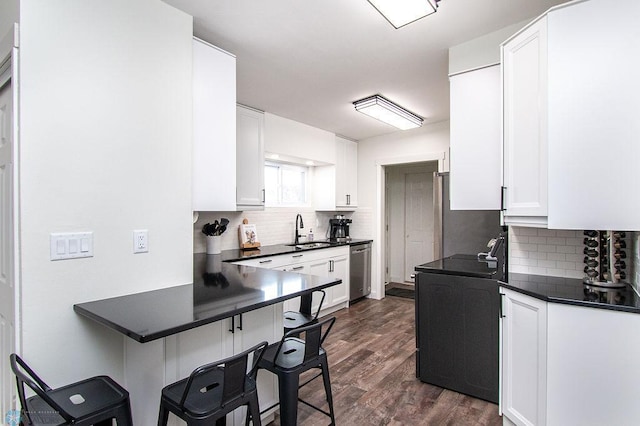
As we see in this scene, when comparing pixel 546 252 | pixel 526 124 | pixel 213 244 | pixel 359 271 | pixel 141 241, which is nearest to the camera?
pixel 141 241

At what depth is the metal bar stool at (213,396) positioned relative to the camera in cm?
120

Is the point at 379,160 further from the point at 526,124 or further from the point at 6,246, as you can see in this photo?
the point at 6,246

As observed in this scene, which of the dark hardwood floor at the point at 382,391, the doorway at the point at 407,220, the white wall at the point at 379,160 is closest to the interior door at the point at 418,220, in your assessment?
the doorway at the point at 407,220

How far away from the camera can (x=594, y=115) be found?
1562 millimetres

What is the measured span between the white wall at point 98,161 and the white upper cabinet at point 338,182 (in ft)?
10.0

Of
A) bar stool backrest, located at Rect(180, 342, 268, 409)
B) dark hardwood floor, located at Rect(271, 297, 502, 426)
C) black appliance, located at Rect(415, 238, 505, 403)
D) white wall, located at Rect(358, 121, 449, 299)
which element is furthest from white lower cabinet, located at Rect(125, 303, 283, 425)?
white wall, located at Rect(358, 121, 449, 299)

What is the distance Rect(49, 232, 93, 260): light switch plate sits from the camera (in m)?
1.45

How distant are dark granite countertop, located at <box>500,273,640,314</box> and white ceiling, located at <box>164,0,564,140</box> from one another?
164 centimetres

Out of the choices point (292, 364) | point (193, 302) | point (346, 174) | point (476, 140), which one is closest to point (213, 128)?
point (193, 302)

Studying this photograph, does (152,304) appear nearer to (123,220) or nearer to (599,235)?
(123,220)

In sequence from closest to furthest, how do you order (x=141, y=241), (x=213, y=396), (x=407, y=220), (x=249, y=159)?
(x=213, y=396), (x=141, y=241), (x=249, y=159), (x=407, y=220)

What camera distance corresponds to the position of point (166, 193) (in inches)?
72.5

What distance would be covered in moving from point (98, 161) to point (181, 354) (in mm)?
1002

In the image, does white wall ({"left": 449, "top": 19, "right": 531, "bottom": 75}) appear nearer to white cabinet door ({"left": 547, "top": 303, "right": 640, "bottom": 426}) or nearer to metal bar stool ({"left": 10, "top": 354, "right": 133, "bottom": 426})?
white cabinet door ({"left": 547, "top": 303, "right": 640, "bottom": 426})
